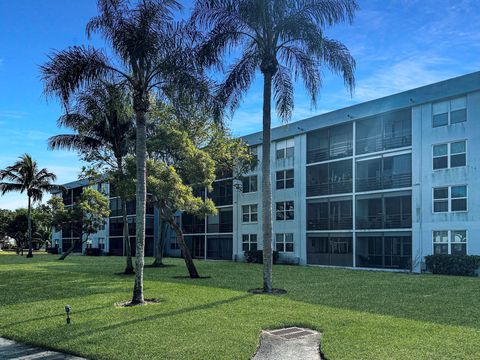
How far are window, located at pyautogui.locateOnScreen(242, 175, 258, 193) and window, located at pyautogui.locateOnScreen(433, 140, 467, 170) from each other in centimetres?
1679

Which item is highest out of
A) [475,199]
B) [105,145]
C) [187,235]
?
[105,145]

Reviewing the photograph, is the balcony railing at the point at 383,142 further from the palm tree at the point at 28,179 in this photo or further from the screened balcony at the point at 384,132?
the palm tree at the point at 28,179

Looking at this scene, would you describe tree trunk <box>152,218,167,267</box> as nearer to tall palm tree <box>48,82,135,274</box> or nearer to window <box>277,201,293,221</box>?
tall palm tree <box>48,82,135,274</box>

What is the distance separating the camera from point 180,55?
1420 centimetres

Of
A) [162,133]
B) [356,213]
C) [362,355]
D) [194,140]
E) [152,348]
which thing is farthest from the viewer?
[356,213]

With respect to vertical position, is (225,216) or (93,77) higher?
(93,77)

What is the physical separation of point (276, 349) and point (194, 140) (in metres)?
21.7

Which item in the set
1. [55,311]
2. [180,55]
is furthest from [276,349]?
[180,55]

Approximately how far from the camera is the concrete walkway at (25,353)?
7.90 m

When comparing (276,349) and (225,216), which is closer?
(276,349)

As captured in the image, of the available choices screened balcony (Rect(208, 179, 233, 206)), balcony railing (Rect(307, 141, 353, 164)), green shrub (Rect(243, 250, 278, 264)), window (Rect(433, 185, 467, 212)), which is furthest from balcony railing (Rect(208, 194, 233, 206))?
window (Rect(433, 185, 467, 212))

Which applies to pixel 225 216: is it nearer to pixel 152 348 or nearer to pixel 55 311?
pixel 55 311

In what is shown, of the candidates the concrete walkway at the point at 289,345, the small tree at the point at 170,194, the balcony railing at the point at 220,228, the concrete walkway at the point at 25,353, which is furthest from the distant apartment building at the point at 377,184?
the concrete walkway at the point at 25,353

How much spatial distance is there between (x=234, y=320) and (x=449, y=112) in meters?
21.3
